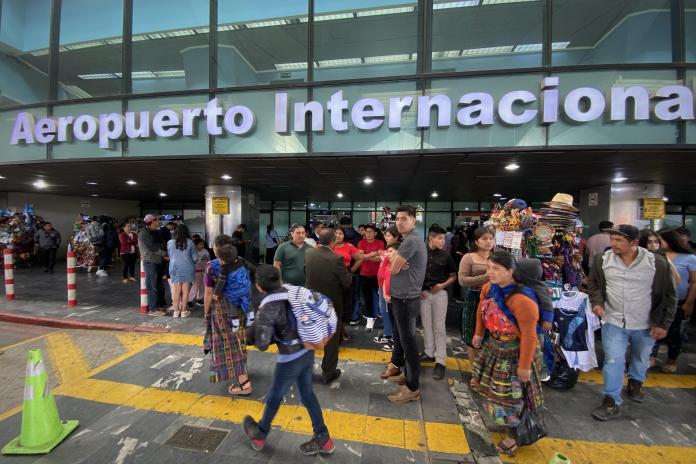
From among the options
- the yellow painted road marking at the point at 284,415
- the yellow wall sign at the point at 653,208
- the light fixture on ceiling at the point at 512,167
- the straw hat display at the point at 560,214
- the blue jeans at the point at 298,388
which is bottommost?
the yellow painted road marking at the point at 284,415

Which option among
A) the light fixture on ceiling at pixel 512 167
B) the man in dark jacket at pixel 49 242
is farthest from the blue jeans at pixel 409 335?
the man in dark jacket at pixel 49 242

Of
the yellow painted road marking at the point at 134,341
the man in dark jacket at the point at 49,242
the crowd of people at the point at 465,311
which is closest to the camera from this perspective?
the crowd of people at the point at 465,311

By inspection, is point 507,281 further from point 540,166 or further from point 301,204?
point 301,204

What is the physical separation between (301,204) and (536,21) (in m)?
13.2

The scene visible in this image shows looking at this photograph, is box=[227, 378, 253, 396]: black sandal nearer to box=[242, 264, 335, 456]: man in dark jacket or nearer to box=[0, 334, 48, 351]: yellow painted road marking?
box=[242, 264, 335, 456]: man in dark jacket

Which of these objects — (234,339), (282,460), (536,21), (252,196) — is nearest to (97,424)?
(234,339)

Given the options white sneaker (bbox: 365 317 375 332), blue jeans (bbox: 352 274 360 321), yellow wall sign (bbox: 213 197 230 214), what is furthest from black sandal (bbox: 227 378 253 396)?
yellow wall sign (bbox: 213 197 230 214)

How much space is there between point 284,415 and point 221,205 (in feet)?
28.0

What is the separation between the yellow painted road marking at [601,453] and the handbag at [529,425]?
21 centimetres

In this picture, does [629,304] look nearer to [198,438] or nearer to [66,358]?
[198,438]

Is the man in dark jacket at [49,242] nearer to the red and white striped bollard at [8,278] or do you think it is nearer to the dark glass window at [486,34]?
the red and white striped bollard at [8,278]

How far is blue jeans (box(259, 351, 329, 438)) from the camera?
7.73 ft

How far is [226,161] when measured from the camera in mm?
7312

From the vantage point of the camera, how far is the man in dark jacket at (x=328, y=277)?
137 inches
